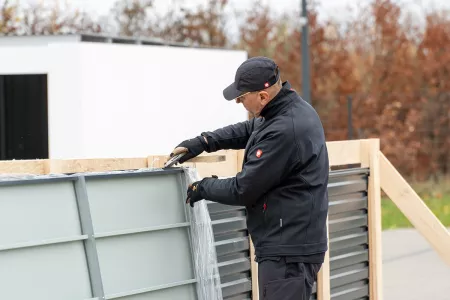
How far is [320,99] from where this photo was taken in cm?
2009

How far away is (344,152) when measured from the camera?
599 centimetres

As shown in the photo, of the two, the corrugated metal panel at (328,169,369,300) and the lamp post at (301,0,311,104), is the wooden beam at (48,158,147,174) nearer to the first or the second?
the corrugated metal panel at (328,169,369,300)

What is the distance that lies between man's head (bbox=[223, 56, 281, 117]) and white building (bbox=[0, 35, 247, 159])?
7.74 m

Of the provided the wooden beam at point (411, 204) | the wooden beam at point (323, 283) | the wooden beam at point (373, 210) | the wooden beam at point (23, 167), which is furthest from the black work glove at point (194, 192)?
the wooden beam at point (411, 204)

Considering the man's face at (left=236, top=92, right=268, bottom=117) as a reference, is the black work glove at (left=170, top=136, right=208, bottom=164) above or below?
below

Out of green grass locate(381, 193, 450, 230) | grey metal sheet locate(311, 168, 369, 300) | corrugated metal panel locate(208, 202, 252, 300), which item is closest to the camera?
corrugated metal panel locate(208, 202, 252, 300)

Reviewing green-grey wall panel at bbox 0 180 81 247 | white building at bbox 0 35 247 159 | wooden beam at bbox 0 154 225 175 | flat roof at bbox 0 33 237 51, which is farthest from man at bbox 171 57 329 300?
flat roof at bbox 0 33 237 51

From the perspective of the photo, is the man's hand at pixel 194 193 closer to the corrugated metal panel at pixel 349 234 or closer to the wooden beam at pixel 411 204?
the corrugated metal panel at pixel 349 234

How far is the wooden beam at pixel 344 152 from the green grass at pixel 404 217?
819 cm

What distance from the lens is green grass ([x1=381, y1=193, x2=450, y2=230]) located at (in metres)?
14.4

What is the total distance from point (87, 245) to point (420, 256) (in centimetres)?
787

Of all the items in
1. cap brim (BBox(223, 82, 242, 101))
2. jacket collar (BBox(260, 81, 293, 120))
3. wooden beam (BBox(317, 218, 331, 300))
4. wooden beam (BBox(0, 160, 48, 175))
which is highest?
cap brim (BBox(223, 82, 242, 101))

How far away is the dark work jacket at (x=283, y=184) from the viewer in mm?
4199

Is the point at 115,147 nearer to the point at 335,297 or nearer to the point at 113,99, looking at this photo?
the point at 113,99
